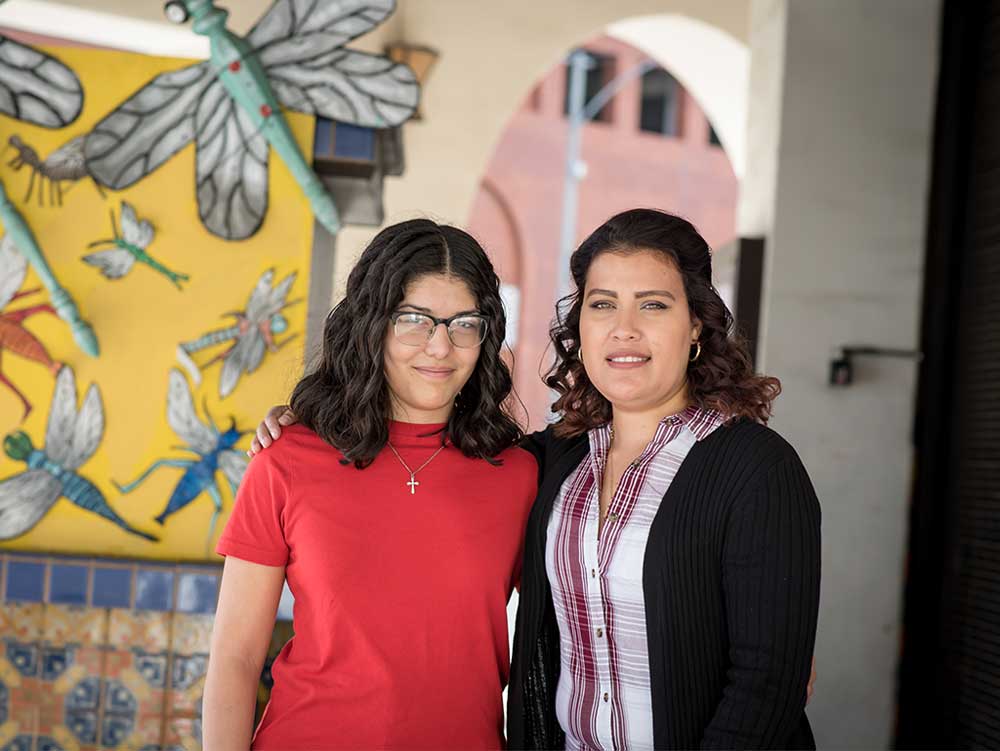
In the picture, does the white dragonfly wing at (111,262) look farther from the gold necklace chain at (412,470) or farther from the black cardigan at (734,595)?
the black cardigan at (734,595)

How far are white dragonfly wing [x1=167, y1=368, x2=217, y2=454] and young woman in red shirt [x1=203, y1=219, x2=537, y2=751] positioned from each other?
1.04 m

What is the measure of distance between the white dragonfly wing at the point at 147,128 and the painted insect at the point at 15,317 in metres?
0.31

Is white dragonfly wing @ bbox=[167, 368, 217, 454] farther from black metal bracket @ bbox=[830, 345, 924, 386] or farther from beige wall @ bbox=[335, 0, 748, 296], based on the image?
black metal bracket @ bbox=[830, 345, 924, 386]

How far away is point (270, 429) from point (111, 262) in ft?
4.13

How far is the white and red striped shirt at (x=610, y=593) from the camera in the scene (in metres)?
1.60

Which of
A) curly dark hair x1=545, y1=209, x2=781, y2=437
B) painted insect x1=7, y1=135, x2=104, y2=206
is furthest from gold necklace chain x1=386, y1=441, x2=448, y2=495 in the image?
painted insect x1=7, y1=135, x2=104, y2=206

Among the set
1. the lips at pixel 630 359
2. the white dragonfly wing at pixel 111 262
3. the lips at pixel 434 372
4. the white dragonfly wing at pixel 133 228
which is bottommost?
the lips at pixel 434 372

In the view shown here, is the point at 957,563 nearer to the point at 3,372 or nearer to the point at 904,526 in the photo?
the point at 904,526

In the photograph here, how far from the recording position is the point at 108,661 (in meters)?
2.64

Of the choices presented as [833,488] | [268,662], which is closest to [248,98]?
[268,662]

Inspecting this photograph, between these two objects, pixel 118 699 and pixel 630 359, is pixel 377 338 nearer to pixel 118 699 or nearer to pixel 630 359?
pixel 630 359

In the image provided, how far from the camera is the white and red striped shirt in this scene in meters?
1.60

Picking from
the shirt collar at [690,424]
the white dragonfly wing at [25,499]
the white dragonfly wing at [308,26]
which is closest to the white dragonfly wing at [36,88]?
the white dragonfly wing at [308,26]

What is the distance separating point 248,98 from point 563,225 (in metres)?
11.1
